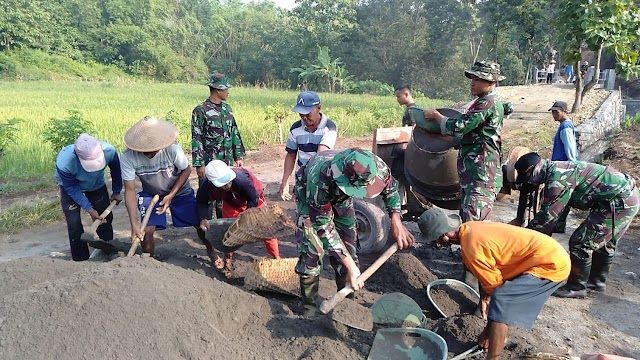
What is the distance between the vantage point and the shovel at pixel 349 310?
3189 mm

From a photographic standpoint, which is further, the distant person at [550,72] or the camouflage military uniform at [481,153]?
the distant person at [550,72]

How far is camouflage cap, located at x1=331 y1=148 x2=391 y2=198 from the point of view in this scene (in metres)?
2.90

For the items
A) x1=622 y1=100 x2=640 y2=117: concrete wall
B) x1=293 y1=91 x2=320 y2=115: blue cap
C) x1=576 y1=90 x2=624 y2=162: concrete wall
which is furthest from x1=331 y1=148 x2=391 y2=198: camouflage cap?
x1=622 y1=100 x2=640 y2=117: concrete wall

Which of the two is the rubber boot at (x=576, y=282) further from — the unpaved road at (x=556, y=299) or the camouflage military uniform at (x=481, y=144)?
the camouflage military uniform at (x=481, y=144)

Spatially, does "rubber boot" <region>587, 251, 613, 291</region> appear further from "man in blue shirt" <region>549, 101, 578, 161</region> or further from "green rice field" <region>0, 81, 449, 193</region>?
"green rice field" <region>0, 81, 449, 193</region>

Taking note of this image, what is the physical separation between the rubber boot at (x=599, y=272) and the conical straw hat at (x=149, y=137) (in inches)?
156

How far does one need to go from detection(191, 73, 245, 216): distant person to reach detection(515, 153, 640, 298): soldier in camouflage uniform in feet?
10.7

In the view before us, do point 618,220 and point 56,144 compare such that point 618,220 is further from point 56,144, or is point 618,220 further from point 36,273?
point 56,144

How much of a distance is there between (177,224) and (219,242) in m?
0.54

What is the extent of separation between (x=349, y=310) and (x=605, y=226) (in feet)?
7.81

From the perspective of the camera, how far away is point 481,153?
425 cm

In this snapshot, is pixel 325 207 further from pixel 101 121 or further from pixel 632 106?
pixel 632 106

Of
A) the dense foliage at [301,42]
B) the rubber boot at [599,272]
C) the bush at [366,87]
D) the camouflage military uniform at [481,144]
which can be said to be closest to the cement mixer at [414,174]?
the camouflage military uniform at [481,144]

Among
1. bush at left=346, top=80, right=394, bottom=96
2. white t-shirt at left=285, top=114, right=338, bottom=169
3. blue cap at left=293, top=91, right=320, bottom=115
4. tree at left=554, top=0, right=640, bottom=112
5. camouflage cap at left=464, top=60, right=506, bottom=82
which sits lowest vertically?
bush at left=346, top=80, right=394, bottom=96
